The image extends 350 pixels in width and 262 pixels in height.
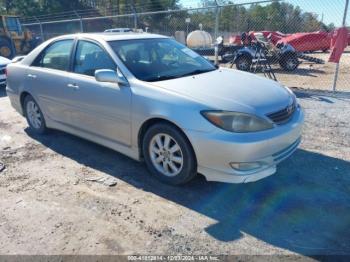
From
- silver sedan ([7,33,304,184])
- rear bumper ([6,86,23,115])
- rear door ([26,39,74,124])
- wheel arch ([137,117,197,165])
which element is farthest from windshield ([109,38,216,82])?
rear bumper ([6,86,23,115])

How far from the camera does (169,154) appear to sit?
12.3 feet

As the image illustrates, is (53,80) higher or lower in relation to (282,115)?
higher

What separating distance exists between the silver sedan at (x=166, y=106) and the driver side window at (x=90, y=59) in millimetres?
13

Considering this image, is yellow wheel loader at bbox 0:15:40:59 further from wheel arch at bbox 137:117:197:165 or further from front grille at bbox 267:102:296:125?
front grille at bbox 267:102:296:125

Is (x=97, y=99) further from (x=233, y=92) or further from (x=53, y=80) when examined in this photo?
(x=233, y=92)

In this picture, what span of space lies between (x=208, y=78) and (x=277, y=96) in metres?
0.82

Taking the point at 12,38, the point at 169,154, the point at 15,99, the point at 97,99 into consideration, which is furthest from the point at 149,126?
the point at 12,38

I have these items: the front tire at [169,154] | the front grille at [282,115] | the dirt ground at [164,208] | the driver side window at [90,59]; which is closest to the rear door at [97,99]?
the driver side window at [90,59]

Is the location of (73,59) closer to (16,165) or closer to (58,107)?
(58,107)

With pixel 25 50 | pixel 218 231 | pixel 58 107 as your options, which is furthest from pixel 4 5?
pixel 218 231

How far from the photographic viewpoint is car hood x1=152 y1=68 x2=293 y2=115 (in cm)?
340

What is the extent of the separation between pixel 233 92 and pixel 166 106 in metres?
0.72

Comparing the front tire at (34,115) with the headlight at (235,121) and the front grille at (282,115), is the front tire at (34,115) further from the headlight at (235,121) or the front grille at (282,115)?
the front grille at (282,115)

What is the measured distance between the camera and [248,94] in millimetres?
3619
